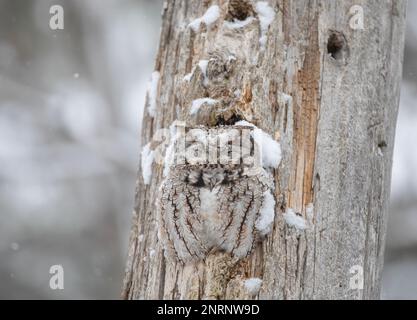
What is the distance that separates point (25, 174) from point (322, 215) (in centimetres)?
458

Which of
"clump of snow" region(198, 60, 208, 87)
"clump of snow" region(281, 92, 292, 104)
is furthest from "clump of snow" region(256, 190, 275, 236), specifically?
"clump of snow" region(198, 60, 208, 87)

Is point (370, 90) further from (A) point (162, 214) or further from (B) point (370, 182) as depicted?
(A) point (162, 214)

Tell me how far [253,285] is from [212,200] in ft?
1.04

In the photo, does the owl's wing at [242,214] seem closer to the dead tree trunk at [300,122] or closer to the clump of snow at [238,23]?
the dead tree trunk at [300,122]

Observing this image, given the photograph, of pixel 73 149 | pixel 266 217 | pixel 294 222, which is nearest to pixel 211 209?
pixel 266 217

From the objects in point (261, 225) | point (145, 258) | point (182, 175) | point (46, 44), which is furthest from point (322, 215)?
point (46, 44)

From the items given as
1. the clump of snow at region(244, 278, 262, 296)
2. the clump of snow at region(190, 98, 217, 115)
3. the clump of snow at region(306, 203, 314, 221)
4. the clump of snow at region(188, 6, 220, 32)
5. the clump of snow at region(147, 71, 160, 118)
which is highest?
the clump of snow at region(188, 6, 220, 32)

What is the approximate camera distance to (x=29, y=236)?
6906mm

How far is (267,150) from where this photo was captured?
263cm

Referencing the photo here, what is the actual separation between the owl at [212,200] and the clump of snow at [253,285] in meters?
0.09

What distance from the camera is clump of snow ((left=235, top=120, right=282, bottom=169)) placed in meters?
2.63

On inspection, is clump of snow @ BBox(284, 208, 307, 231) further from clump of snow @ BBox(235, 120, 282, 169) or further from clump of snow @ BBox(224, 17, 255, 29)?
clump of snow @ BBox(224, 17, 255, 29)

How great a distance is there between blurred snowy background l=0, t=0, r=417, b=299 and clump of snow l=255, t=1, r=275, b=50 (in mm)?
3783

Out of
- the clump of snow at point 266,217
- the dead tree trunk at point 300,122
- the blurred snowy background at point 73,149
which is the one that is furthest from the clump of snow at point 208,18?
the blurred snowy background at point 73,149
